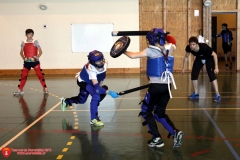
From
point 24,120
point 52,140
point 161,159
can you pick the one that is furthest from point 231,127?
point 24,120

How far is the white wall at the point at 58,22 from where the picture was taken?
1714 centimetres

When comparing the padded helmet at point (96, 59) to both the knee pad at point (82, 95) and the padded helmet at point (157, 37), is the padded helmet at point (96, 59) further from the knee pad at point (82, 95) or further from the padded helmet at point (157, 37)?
the padded helmet at point (157, 37)

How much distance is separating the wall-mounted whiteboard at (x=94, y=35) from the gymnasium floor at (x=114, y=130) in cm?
757

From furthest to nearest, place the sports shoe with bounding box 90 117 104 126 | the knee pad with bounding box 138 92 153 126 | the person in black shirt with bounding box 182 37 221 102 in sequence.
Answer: the person in black shirt with bounding box 182 37 221 102 → the sports shoe with bounding box 90 117 104 126 → the knee pad with bounding box 138 92 153 126

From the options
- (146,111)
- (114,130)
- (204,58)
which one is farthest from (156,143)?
(204,58)

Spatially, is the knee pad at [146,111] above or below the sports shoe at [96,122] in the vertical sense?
above

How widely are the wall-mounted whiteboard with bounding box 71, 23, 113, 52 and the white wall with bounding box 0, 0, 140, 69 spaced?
24cm

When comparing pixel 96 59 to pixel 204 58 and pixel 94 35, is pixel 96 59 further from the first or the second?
pixel 94 35

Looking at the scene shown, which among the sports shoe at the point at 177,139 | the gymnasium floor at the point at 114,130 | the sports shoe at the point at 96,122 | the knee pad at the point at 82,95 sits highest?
the knee pad at the point at 82,95

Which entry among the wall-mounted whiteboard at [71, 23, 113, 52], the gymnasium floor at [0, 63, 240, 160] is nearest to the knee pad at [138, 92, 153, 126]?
the gymnasium floor at [0, 63, 240, 160]

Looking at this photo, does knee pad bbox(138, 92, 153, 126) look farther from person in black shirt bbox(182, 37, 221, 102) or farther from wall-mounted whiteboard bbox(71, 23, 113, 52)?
wall-mounted whiteboard bbox(71, 23, 113, 52)

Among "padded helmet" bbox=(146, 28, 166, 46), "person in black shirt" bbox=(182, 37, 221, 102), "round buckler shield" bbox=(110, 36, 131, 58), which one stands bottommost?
"person in black shirt" bbox=(182, 37, 221, 102)

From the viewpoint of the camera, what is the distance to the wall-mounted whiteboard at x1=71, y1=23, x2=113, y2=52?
677 inches

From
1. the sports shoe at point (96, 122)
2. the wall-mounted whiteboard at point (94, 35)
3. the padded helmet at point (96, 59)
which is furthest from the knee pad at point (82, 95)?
the wall-mounted whiteboard at point (94, 35)
